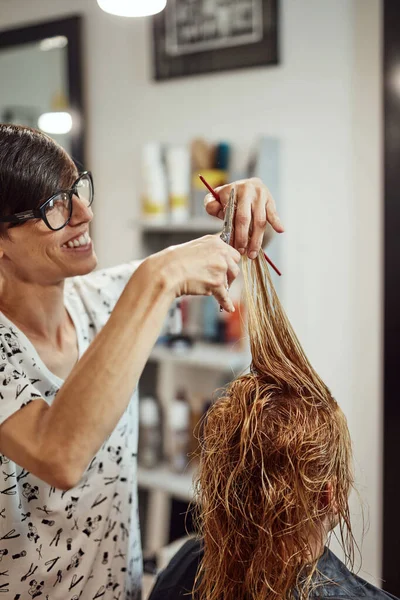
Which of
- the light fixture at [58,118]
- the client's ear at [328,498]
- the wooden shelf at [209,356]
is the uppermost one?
the light fixture at [58,118]

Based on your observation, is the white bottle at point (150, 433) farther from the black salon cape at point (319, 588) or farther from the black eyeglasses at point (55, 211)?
the black eyeglasses at point (55, 211)

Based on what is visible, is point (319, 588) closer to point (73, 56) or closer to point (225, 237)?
point (225, 237)

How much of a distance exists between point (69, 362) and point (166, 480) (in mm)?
1326

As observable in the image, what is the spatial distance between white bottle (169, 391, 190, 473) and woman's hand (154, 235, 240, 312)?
1.51 meters

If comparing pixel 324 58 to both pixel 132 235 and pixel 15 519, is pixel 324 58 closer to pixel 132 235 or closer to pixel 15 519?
pixel 132 235

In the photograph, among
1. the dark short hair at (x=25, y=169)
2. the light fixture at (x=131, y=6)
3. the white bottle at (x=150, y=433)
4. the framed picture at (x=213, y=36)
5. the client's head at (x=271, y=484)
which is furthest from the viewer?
the white bottle at (x=150, y=433)

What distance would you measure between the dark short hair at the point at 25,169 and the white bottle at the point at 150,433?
4.93 ft

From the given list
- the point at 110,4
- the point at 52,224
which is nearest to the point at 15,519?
the point at 52,224

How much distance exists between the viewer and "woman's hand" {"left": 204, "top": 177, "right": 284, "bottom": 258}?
40.3 inches

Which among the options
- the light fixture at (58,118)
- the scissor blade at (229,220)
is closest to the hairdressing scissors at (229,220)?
the scissor blade at (229,220)

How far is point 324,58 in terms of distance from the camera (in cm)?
211

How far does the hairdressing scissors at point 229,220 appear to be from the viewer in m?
0.99

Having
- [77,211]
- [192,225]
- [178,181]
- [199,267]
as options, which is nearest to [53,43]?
[178,181]

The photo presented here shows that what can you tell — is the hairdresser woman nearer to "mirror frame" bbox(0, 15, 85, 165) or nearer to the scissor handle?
the scissor handle
